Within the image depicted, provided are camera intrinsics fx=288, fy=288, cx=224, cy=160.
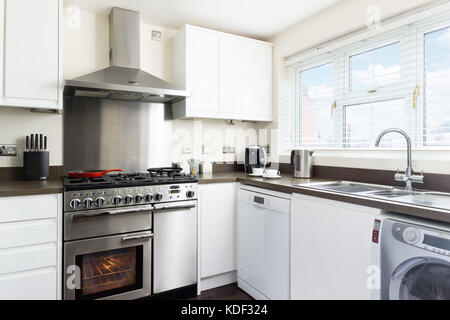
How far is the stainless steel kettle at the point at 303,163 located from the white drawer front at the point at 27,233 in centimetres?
191

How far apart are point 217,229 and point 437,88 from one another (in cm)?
188

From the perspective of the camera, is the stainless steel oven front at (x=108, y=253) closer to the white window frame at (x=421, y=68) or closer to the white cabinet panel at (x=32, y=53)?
the white cabinet panel at (x=32, y=53)

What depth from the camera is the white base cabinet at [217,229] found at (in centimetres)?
238

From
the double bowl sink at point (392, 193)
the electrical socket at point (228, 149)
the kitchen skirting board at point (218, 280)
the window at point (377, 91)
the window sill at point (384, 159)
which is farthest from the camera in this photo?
the electrical socket at point (228, 149)

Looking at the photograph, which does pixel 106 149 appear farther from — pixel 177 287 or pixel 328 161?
pixel 328 161

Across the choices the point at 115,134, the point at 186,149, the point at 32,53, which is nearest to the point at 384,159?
the point at 186,149

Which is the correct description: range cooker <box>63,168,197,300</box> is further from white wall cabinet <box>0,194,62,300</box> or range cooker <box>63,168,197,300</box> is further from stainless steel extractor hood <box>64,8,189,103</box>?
stainless steel extractor hood <box>64,8,189,103</box>

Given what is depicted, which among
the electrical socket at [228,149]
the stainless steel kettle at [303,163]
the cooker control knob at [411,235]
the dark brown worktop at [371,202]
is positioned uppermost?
the electrical socket at [228,149]

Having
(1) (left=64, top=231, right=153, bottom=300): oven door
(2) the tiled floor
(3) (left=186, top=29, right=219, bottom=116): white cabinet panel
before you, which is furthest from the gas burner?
(2) the tiled floor

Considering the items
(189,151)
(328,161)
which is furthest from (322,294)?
(189,151)

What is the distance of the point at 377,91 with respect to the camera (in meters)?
2.24

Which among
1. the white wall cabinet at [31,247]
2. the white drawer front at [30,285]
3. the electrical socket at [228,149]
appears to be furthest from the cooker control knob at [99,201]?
the electrical socket at [228,149]

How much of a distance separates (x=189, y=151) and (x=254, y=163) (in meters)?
0.67

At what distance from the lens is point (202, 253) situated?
7.82 feet
